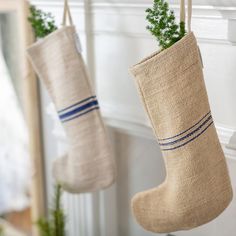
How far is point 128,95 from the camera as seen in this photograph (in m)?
1.43

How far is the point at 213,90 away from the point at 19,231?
1435mm

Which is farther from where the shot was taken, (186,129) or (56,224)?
(56,224)

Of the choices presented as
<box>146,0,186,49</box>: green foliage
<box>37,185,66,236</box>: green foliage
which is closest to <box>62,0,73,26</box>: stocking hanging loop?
<box>146,0,186,49</box>: green foliage

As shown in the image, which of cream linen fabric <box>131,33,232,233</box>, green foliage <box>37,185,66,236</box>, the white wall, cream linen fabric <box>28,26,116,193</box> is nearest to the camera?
cream linen fabric <box>131,33,232,233</box>

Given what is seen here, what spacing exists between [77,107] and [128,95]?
0.51 ft

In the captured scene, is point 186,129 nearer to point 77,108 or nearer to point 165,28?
point 165,28

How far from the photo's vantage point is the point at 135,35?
4.44ft

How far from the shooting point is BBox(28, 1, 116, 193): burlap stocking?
137 centimetres

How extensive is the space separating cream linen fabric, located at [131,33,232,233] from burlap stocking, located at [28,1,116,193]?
331mm

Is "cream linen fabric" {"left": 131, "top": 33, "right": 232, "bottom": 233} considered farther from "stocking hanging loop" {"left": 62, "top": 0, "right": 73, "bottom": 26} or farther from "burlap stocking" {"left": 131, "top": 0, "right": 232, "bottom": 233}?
"stocking hanging loop" {"left": 62, "top": 0, "right": 73, "bottom": 26}

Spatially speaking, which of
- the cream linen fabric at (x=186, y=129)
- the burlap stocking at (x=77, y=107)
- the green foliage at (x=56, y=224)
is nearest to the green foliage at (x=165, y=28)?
the cream linen fabric at (x=186, y=129)

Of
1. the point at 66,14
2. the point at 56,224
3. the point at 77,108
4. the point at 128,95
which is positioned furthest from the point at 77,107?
the point at 56,224

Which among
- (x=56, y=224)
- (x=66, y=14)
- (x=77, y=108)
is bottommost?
(x=56, y=224)

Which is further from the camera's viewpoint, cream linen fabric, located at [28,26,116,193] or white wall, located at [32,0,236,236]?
cream linen fabric, located at [28,26,116,193]
